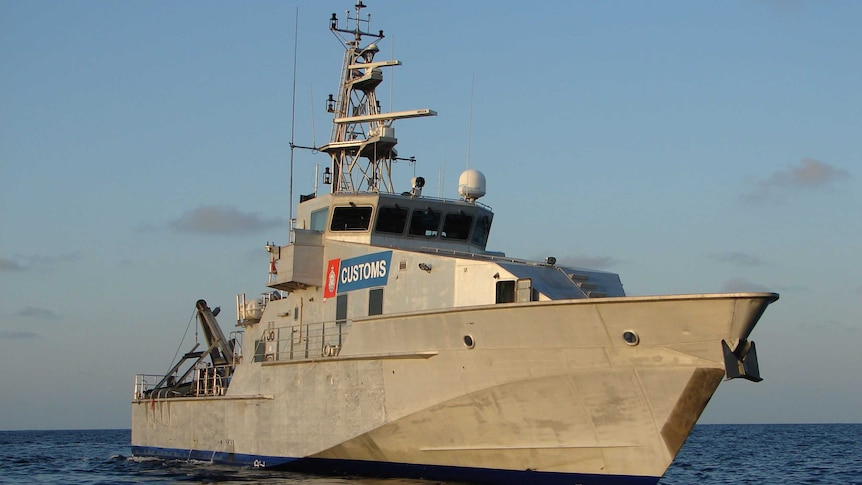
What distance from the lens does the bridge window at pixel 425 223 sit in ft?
69.8

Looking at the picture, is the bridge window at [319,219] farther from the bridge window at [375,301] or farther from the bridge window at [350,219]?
the bridge window at [375,301]

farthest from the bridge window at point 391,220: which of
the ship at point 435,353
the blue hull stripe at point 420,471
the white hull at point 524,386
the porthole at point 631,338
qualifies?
the porthole at point 631,338

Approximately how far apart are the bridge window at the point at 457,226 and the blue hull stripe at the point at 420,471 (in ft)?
18.1

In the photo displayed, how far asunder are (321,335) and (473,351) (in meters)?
5.26

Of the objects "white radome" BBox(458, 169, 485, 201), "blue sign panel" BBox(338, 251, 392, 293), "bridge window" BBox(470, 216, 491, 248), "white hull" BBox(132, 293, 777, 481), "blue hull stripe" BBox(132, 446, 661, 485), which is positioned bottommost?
"blue hull stripe" BBox(132, 446, 661, 485)

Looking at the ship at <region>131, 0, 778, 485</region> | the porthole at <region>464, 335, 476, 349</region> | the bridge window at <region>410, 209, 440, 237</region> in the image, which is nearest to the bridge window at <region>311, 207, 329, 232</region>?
the ship at <region>131, 0, 778, 485</region>

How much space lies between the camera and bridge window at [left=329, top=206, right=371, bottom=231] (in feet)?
69.7

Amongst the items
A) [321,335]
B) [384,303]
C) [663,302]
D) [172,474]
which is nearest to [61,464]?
[172,474]

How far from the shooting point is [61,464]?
30234mm

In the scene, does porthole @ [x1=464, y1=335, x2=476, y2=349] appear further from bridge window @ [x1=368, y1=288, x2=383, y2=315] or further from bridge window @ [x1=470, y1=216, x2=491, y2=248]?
bridge window @ [x1=470, y1=216, x2=491, y2=248]

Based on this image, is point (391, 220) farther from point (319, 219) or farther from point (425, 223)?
point (319, 219)

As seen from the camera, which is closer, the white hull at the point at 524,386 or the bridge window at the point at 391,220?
the white hull at the point at 524,386

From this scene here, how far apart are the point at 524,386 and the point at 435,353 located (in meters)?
1.93

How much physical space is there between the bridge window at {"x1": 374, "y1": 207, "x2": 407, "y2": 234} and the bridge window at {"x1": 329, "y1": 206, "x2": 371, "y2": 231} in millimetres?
261
